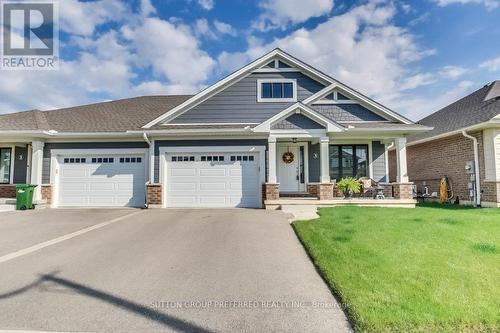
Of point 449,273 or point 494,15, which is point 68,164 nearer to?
point 449,273

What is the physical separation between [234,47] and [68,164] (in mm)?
9572

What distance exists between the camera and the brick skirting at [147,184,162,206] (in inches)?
455

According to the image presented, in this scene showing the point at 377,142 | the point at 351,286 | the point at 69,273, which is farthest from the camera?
the point at 377,142

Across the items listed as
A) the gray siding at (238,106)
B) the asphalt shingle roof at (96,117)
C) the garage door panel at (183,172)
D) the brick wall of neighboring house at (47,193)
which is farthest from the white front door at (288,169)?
the brick wall of neighboring house at (47,193)

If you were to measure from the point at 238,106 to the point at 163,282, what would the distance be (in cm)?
956

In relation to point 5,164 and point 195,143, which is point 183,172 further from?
point 5,164

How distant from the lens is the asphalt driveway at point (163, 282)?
118 inches

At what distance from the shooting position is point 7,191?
42.1ft

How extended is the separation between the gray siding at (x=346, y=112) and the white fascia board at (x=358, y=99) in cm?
23

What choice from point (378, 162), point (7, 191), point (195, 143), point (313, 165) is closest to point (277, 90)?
point (313, 165)

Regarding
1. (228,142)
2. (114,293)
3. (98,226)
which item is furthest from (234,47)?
(114,293)

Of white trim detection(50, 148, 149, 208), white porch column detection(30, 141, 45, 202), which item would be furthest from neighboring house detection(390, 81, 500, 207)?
white porch column detection(30, 141, 45, 202)

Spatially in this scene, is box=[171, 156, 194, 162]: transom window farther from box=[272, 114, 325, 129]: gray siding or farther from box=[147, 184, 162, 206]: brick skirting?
box=[272, 114, 325, 129]: gray siding

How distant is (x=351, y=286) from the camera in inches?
143
